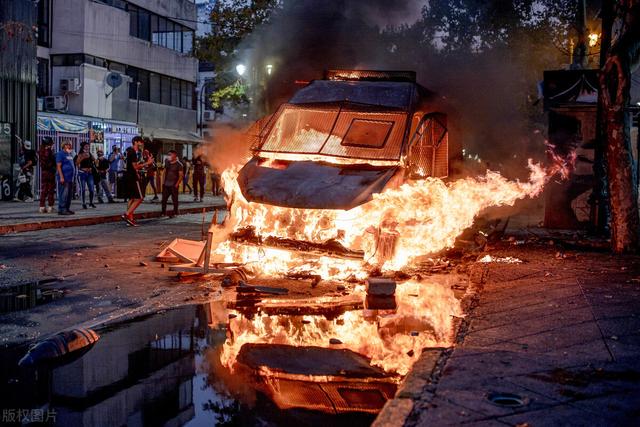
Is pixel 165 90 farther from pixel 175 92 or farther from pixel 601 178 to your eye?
pixel 601 178

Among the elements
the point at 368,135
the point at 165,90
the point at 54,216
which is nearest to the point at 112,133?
the point at 165,90

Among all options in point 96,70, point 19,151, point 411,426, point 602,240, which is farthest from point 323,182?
point 96,70

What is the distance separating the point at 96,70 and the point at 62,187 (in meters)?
15.1

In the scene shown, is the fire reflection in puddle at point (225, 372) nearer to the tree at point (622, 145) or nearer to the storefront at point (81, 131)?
the tree at point (622, 145)

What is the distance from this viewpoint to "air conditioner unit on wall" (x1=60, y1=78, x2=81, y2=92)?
28656 mm

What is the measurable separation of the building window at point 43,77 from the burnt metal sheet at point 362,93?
22.1 m

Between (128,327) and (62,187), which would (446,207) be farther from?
(62,187)

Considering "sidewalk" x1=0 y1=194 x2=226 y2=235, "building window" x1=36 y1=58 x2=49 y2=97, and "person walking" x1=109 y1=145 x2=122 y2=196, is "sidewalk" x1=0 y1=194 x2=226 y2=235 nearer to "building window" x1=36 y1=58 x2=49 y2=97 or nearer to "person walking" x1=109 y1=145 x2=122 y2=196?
"person walking" x1=109 y1=145 x2=122 y2=196

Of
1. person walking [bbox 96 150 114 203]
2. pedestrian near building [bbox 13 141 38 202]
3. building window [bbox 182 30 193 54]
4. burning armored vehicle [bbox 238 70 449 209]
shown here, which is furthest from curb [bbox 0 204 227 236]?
building window [bbox 182 30 193 54]

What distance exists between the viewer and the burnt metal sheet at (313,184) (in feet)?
26.3

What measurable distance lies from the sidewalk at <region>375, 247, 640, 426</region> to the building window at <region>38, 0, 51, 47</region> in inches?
1052

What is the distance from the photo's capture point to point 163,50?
36.9 metres

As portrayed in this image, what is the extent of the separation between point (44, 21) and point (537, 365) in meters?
29.8

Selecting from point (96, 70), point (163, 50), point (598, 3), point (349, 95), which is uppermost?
point (598, 3)
